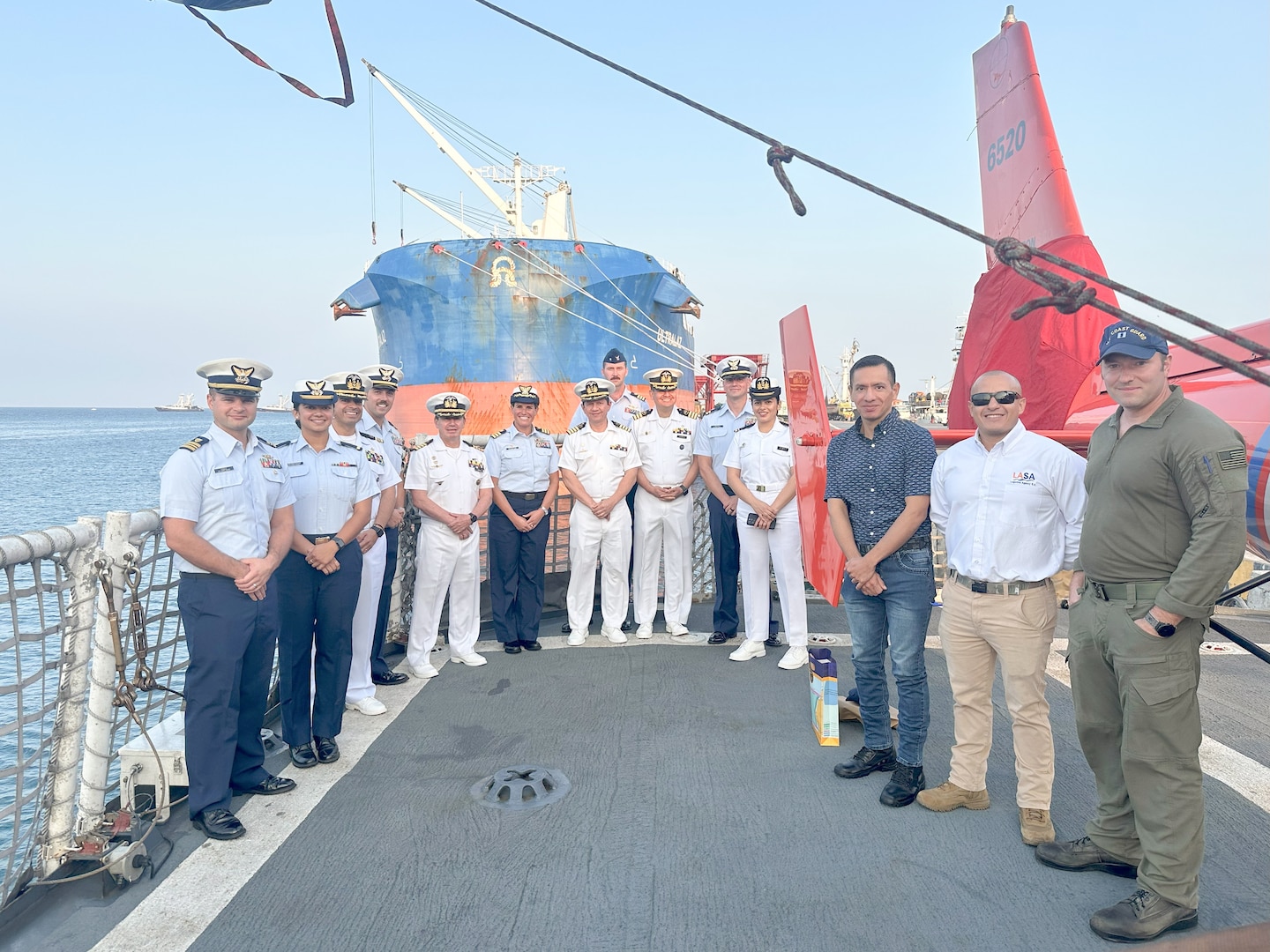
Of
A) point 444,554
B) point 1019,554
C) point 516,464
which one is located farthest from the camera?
point 516,464

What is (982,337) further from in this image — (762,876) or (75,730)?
(75,730)

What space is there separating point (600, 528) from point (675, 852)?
9.81ft

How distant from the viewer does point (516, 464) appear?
529cm

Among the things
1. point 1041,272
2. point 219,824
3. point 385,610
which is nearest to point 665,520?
point 385,610

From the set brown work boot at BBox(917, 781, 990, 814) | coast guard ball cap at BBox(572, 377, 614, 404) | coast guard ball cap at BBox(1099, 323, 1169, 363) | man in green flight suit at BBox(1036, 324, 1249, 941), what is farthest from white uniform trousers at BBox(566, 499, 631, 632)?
coast guard ball cap at BBox(1099, 323, 1169, 363)

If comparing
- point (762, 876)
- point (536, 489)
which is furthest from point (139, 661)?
point (536, 489)

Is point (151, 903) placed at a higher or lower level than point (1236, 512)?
lower

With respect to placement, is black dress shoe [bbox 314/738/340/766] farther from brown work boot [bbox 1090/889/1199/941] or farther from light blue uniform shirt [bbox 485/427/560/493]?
brown work boot [bbox 1090/889/1199/941]

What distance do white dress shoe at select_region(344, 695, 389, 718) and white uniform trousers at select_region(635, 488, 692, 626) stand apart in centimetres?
201

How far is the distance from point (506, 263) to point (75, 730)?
18.7 meters

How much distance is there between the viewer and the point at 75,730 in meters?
2.68

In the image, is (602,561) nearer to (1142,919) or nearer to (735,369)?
(735,369)

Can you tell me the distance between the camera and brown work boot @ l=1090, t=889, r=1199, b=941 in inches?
86.8

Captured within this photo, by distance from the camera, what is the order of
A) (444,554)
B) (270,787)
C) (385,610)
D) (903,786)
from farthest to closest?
1. (444,554)
2. (385,610)
3. (270,787)
4. (903,786)
